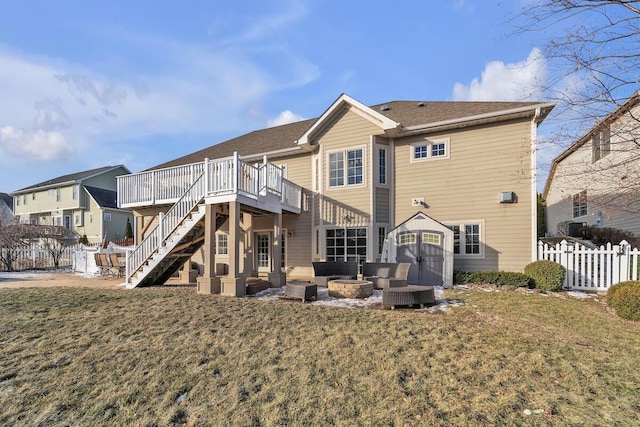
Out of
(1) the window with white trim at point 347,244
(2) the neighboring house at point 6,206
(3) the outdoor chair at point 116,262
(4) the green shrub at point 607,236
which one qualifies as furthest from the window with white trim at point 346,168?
(2) the neighboring house at point 6,206

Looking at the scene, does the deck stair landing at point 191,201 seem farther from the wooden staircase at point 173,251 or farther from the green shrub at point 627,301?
the green shrub at point 627,301

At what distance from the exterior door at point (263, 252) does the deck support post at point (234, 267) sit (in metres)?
5.56

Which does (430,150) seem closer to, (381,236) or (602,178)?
(381,236)

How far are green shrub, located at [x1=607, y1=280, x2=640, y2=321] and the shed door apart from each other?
450 centimetres

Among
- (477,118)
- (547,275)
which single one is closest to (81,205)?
(477,118)

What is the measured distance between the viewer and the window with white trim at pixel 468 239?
37.8ft

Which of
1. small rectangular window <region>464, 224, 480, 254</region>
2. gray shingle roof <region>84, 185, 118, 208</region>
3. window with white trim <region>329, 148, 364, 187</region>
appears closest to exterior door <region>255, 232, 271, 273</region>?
window with white trim <region>329, 148, 364, 187</region>

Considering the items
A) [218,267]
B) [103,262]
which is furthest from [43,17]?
[218,267]

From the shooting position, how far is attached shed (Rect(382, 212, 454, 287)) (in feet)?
36.0

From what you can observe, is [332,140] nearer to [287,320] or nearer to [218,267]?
[218,267]

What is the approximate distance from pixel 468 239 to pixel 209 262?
8704 millimetres

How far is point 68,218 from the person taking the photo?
3222 centimetres

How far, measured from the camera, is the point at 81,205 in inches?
1222

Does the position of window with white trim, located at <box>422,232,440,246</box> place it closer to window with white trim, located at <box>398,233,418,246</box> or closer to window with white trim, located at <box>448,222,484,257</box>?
window with white trim, located at <box>398,233,418,246</box>
